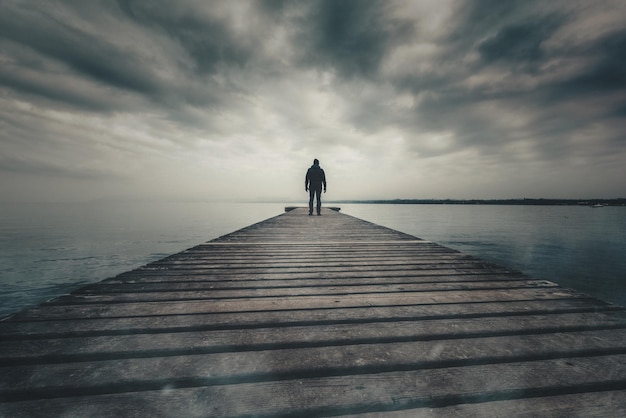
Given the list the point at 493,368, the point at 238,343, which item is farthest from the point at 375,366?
the point at 238,343

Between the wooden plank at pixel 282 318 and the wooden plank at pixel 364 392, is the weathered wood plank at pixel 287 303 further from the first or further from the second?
the wooden plank at pixel 364 392

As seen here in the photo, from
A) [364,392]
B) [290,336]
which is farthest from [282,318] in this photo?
[364,392]

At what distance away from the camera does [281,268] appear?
3562 millimetres

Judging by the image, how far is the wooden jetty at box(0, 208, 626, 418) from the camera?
3.87 ft

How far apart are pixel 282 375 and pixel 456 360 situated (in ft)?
2.92

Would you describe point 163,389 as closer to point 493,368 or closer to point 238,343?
point 238,343

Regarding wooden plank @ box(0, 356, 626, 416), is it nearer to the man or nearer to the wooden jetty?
the wooden jetty

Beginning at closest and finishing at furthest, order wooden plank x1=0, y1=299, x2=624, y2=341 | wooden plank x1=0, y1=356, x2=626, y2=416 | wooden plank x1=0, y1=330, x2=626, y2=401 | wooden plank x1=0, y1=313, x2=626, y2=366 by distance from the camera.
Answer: wooden plank x1=0, y1=356, x2=626, y2=416
wooden plank x1=0, y1=330, x2=626, y2=401
wooden plank x1=0, y1=313, x2=626, y2=366
wooden plank x1=0, y1=299, x2=624, y2=341

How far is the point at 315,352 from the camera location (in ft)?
5.07

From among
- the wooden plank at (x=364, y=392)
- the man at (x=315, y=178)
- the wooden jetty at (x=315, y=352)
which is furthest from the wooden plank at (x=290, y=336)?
the man at (x=315, y=178)

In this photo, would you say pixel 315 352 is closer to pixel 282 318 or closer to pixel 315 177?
pixel 282 318

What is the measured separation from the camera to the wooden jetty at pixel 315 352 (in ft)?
3.87

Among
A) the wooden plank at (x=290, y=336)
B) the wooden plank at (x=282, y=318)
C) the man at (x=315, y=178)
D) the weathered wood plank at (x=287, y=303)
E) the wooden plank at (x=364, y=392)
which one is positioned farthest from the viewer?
the man at (x=315, y=178)

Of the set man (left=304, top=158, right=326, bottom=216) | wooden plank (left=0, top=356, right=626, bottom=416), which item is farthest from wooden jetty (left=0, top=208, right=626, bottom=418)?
man (left=304, top=158, right=326, bottom=216)
